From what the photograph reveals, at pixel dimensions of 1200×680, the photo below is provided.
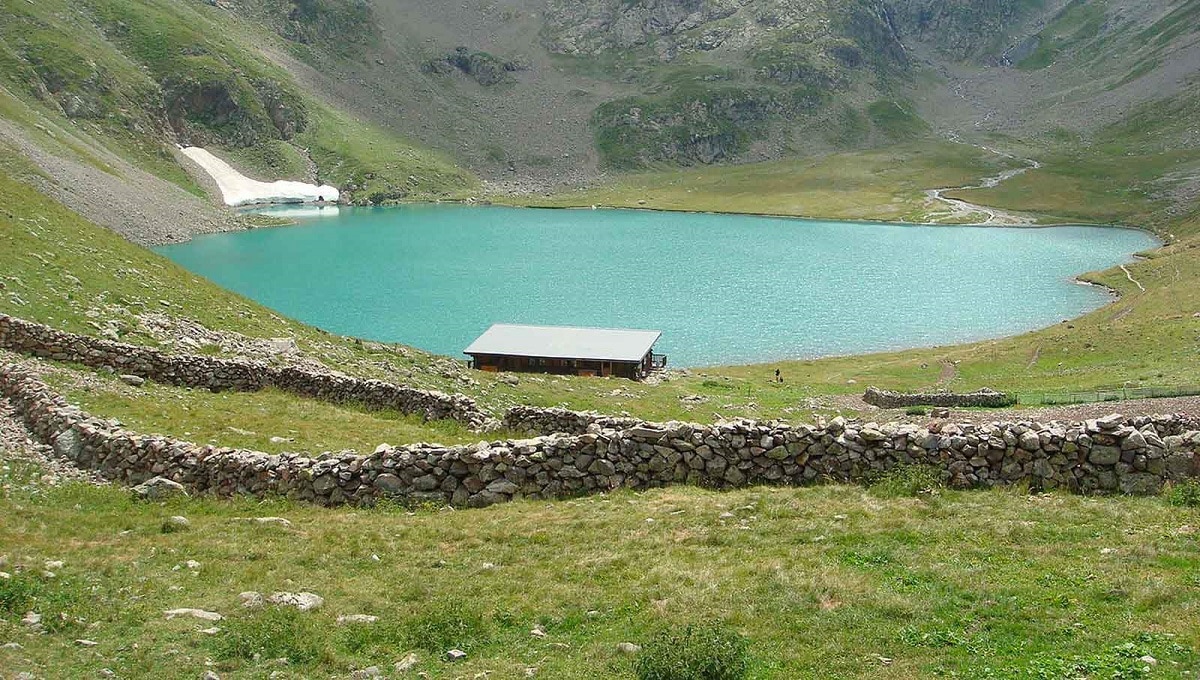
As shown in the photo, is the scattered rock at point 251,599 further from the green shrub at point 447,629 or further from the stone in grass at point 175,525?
the stone in grass at point 175,525

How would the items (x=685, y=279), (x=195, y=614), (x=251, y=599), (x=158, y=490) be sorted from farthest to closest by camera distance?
(x=685, y=279)
(x=158, y=490)
(x=251, y=599)
(x=195, y=614)

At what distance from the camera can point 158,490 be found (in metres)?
18.4

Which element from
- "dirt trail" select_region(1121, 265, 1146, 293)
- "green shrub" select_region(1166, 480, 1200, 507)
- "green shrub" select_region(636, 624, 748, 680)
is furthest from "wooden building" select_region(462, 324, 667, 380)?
"dirt trail" select_region(1121, 265, 1146, 293)

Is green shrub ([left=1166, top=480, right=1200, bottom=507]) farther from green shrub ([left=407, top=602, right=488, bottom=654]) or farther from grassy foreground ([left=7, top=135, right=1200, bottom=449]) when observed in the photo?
grassy foreground ([left=7, top=135, right=1200, bottom=449])

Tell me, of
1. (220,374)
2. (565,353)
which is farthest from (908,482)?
(565,353)

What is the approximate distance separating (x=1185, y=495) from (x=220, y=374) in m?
27.1

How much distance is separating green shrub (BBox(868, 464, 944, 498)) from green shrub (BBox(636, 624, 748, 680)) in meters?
7.31

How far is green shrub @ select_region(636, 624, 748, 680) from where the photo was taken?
32.4 ft

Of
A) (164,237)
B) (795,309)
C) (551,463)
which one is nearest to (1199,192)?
(795,309)

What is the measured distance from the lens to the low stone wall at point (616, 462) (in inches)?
682

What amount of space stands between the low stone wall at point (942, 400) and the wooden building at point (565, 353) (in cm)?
1500

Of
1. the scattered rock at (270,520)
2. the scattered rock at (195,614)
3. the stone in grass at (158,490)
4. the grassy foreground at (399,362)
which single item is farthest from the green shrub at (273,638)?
the grassy foreground at (399,362)

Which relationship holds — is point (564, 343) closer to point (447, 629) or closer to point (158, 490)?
point (158, 490)

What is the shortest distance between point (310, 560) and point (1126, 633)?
476 inches
